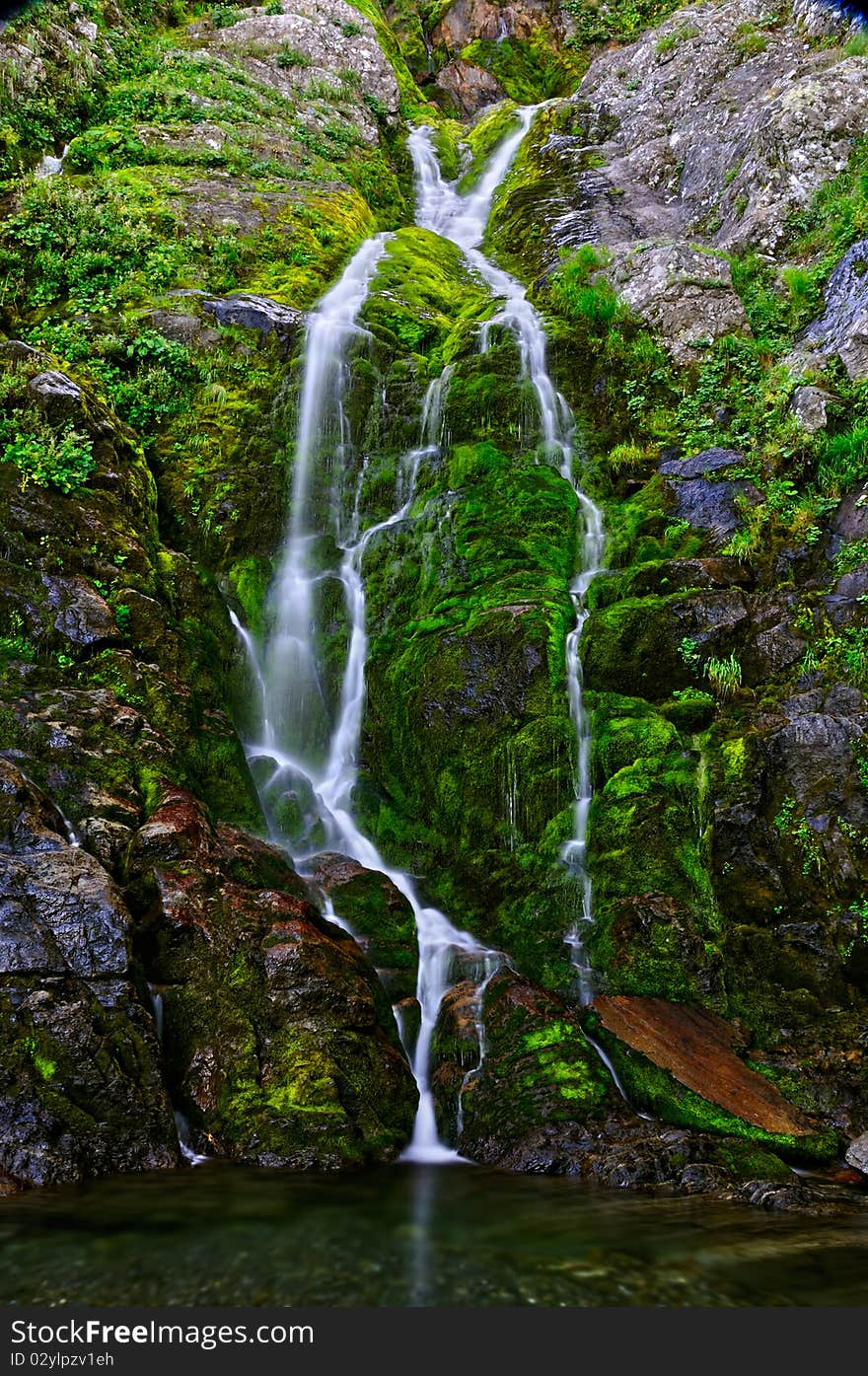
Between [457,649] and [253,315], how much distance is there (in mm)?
7675

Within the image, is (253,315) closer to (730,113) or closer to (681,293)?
(681,293)

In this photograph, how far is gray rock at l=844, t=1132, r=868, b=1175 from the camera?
5.96 metres

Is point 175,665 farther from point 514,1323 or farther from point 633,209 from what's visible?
point 633,209

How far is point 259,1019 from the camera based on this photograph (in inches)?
242

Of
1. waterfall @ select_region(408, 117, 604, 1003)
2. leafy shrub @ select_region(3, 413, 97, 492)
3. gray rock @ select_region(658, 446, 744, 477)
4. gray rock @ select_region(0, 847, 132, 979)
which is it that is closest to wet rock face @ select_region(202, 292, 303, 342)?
waterfall @ select_region(408, 117, 604, 1003)

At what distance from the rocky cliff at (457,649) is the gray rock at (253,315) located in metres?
0.09

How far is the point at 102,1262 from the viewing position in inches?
142

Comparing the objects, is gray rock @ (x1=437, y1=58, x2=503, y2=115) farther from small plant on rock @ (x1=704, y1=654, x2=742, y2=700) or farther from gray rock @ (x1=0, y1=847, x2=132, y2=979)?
gray rock @ (x1=0, y1=847, x2=132, y2=979)

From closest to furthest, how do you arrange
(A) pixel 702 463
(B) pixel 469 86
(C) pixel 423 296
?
(A) pixel 702 463
(C) pixel 423 296
(B) pixel 469 86

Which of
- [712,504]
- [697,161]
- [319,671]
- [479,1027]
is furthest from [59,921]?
[697,161]

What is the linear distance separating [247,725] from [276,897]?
12.0 ft

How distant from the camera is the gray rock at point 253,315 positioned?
13.4m

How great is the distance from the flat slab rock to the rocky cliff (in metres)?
0.03

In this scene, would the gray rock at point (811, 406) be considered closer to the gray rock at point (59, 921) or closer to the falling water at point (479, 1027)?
the falling water at point (479, 1027)
